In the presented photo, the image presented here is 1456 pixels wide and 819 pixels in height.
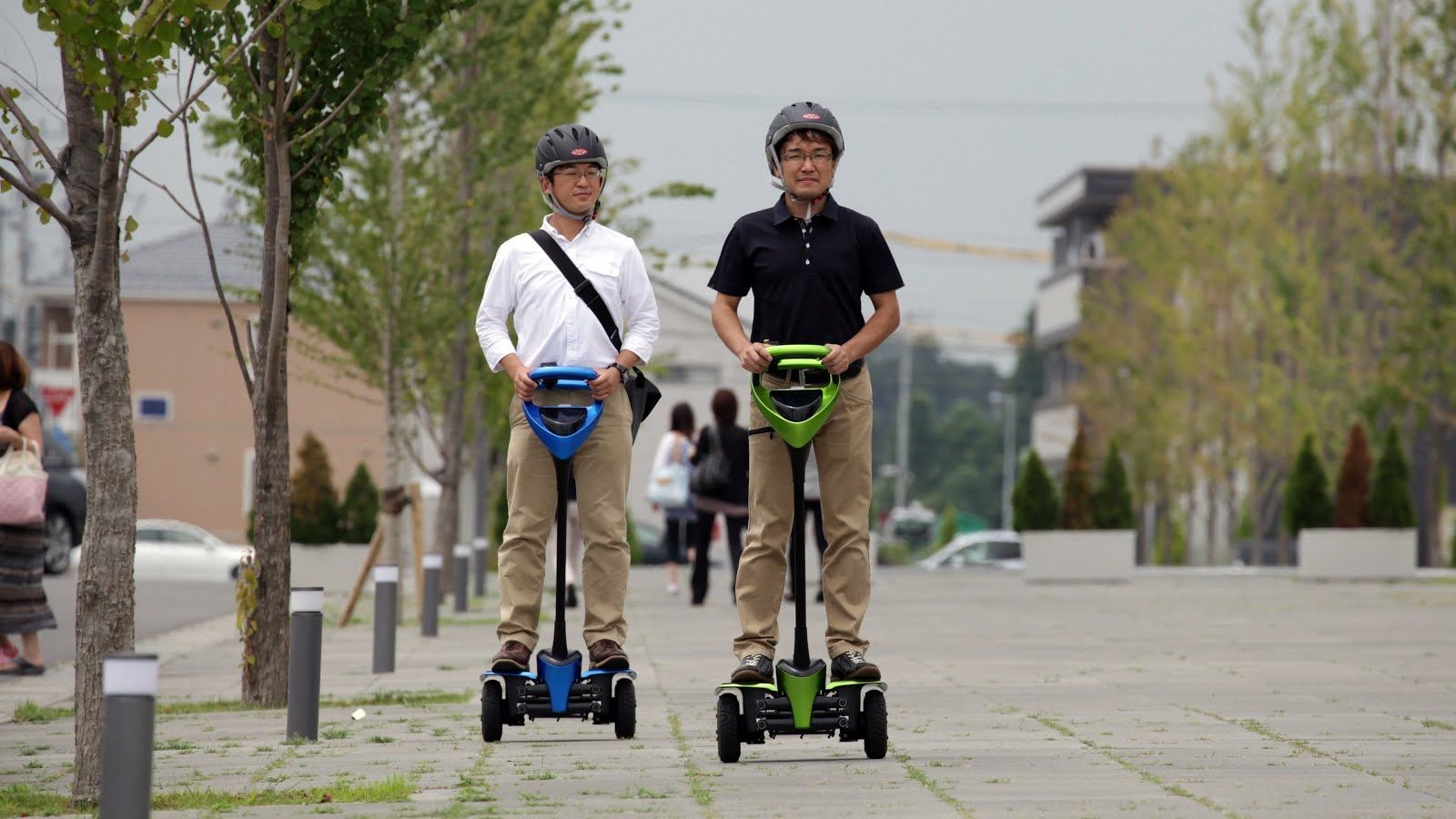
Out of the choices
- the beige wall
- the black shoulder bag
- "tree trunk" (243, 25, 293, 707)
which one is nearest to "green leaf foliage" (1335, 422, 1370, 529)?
"tree trunk" (243, 25, 293, 707)

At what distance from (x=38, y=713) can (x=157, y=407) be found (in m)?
43.9

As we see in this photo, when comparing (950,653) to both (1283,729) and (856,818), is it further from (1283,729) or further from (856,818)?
(856,818)

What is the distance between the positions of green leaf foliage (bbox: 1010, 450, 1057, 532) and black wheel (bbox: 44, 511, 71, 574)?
1227cm

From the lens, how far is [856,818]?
17.8 ft

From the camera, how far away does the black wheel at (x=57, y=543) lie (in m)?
26.6

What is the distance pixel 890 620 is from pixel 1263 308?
66.1 feet

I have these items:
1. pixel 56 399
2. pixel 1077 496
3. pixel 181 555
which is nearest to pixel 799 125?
pixel 1077 496

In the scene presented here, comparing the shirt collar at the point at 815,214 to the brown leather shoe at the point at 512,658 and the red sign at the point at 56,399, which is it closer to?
the brown leather shoe at the point at 512,658

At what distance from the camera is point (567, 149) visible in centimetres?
749

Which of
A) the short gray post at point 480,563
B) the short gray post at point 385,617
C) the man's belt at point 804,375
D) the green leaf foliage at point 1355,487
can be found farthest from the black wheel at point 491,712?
the green leaf foliage at point 1355,487

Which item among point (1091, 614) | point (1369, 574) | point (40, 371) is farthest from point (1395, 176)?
point (40, 371)

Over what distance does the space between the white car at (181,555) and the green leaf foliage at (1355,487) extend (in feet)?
63.8

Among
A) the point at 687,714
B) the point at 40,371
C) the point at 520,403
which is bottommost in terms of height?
the point at 687,714

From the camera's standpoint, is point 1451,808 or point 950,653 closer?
point 1451,808
